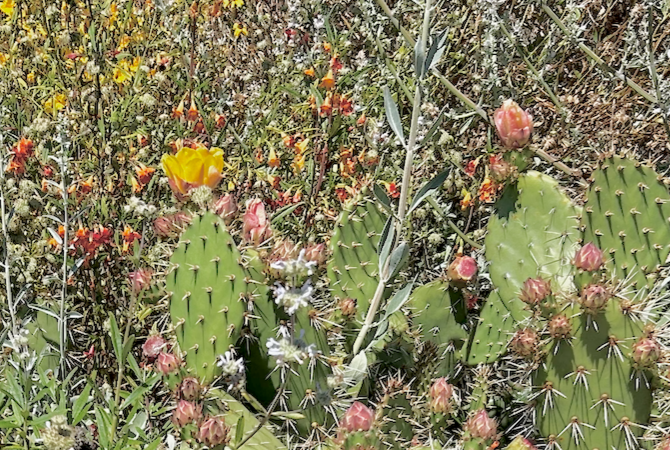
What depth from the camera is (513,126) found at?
155cm

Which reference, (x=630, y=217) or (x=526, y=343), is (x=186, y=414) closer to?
(x=526, y=343)

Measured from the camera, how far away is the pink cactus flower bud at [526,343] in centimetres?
133

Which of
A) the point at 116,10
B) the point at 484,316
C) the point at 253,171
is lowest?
the point at 484,316

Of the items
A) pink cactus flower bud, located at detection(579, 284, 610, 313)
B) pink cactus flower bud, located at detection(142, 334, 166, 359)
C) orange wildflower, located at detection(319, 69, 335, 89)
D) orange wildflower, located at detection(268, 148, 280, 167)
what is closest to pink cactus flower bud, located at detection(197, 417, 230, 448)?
pink cactus flower bud, located at detection(142, 334, 166, 359)

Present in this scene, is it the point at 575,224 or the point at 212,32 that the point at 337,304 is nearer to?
the point at 575,224

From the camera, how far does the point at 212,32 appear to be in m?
2.84

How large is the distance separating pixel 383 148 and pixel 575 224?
750 mm

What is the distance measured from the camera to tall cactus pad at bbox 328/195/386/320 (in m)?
1.56

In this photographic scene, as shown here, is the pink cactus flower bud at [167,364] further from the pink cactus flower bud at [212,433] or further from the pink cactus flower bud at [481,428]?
the pink cactus flower bud at [481,428]

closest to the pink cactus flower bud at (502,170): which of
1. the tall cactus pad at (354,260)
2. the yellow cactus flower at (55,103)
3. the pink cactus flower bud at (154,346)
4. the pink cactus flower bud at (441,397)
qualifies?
the tall cactus pad at (354,260)

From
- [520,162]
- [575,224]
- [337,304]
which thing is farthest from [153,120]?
[575,224]

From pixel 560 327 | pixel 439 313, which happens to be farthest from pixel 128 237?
pixel 560 327

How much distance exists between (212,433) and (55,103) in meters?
1.48

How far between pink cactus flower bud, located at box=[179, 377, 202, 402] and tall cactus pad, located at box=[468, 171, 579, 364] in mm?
773
